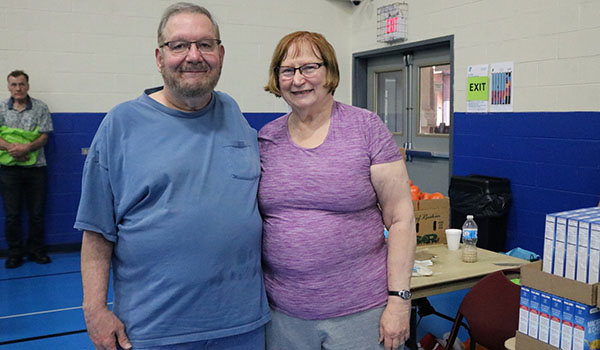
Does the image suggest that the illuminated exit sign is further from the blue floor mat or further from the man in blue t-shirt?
the man in blue t-shirt

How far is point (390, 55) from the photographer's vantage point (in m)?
6.57

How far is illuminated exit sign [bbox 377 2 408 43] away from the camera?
598cm

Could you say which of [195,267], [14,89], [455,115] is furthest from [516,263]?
[14,89]

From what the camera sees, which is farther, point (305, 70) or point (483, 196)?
point (483, 196)

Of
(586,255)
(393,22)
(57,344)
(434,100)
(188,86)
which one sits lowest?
(57,344)

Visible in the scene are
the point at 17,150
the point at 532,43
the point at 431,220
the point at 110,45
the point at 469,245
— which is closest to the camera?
the point at 469,245

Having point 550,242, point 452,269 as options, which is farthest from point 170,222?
point 452,269

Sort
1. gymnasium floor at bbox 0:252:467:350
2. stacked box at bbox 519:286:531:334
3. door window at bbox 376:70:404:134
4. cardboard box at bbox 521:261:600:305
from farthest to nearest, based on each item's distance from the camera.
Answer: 1. door window at bbox 376:70:404:134
2. gymnasium floor at bbox 0:252:467:350
3. stacked box at bbox 519:286:531:334
4. cardboard box at bbox 521:261:600:305

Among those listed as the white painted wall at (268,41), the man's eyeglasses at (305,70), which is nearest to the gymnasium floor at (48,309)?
the white painted wall at (268,41)

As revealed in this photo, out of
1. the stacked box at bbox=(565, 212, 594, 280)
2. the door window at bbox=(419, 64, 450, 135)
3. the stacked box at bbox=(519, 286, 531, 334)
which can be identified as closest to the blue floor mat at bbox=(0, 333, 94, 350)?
the stacked box at bbox=(519, 286, 531, 334)

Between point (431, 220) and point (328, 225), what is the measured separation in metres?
1.68

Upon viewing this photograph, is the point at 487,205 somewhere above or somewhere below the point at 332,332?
below

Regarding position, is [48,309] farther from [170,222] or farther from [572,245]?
[572,245]

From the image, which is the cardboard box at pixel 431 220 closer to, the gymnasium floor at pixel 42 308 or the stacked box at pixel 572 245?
the stacked box at pixel 572 245
